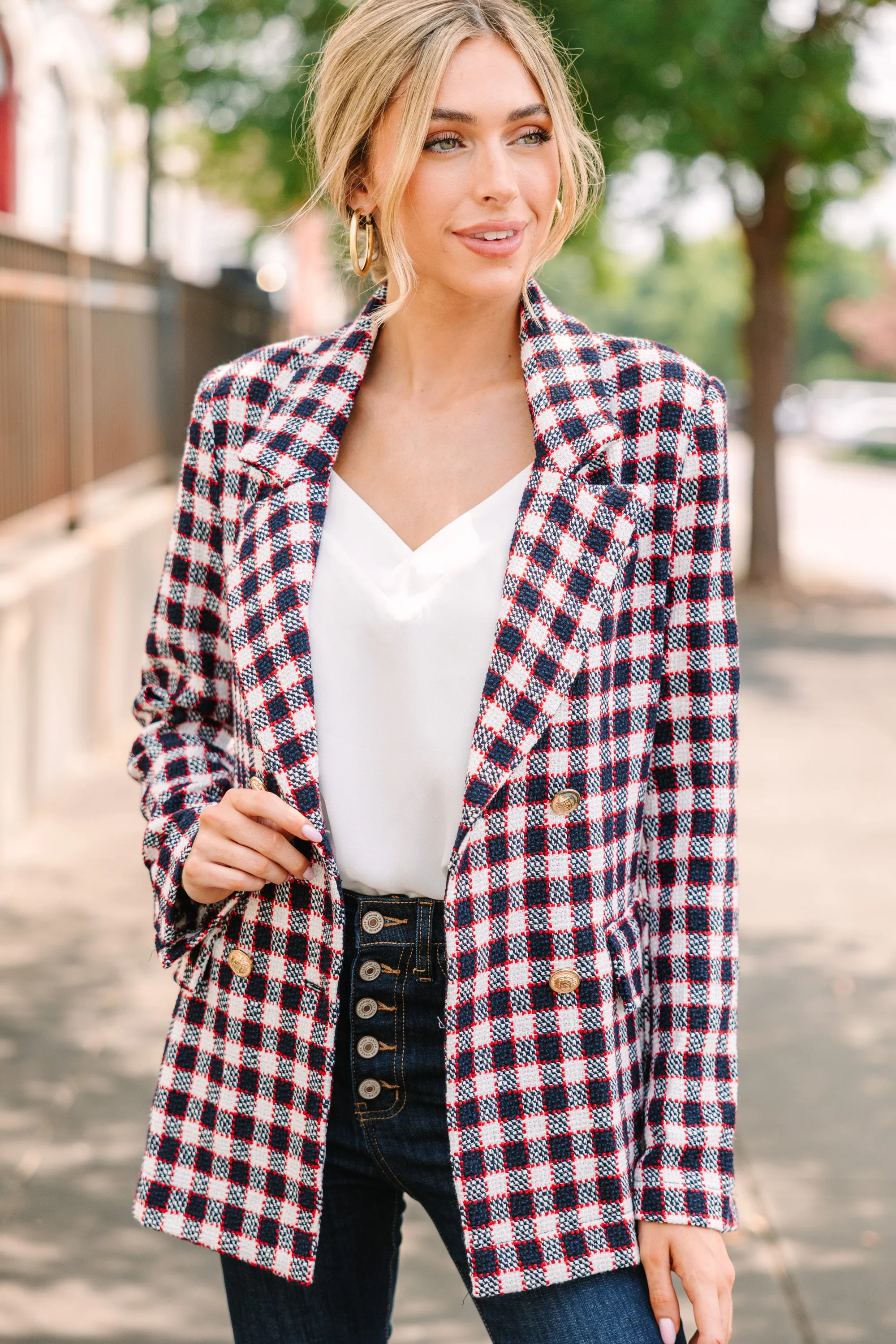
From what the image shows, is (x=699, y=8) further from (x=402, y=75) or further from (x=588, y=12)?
(x=402, y=75)

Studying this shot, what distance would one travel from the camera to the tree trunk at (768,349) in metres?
13.1

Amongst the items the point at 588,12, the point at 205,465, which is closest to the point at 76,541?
the point at 588,12

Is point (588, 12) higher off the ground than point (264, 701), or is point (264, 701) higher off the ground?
point (588, 12)

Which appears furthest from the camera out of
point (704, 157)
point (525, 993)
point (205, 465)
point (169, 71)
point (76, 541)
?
point (704, 157)

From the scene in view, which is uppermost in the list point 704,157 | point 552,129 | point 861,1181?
point 704,157

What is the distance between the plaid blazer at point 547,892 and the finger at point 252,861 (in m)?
0.04

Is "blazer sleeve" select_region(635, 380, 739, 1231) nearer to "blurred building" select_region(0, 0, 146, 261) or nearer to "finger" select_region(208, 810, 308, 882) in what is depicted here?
"finger" select_region(208, 810, 308, 882)

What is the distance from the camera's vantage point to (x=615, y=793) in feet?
5.69

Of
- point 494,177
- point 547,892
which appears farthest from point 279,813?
point 494,177

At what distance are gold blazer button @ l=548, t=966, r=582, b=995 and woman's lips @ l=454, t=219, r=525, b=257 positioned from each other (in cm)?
85

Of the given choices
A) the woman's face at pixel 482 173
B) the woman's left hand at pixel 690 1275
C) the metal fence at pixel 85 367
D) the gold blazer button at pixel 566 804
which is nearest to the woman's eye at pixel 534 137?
the woman's face at pixel 482 173

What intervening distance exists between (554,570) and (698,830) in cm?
34

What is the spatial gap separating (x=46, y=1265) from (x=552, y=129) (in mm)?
2656

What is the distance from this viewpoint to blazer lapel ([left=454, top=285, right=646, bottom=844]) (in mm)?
1671
